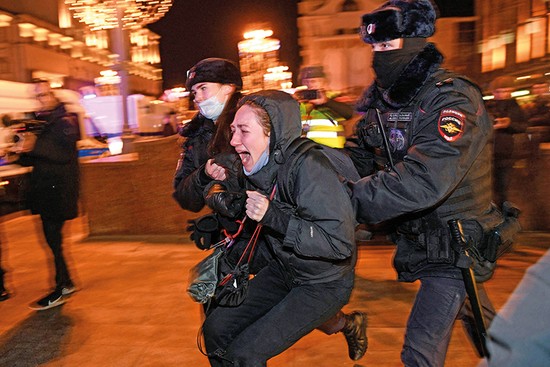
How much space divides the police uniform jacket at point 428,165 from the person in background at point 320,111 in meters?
3.04

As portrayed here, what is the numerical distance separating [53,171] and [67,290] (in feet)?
4.00

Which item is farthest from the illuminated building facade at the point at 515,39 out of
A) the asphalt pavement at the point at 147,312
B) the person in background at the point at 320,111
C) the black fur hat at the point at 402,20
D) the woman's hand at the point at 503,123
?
the black fur hat at the point at 402,20

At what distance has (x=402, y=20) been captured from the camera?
263 centimetres

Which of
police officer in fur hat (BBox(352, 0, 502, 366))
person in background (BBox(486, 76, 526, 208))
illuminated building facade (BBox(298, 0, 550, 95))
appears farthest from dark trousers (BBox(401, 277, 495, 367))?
person in background (BBox(486, 76, 526, 208))

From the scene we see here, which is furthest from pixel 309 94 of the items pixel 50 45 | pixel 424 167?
pixel 50 45

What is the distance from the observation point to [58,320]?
199 inches

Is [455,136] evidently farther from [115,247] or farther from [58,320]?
[115,247]

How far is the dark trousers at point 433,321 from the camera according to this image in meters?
2.55

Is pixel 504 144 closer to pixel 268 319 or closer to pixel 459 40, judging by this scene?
pixel 268 319

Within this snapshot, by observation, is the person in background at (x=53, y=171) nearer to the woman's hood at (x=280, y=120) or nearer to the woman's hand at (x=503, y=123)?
the woman's hood at (x=280, y=120)

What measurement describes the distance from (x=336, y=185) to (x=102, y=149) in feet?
52.6

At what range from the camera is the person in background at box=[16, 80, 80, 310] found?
5.31 m

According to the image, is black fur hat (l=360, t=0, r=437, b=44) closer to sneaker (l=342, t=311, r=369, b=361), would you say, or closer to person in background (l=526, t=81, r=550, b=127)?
sneaker (l=342, t=311, r=369, b=361)

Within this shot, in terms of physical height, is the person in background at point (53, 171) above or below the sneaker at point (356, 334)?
above
